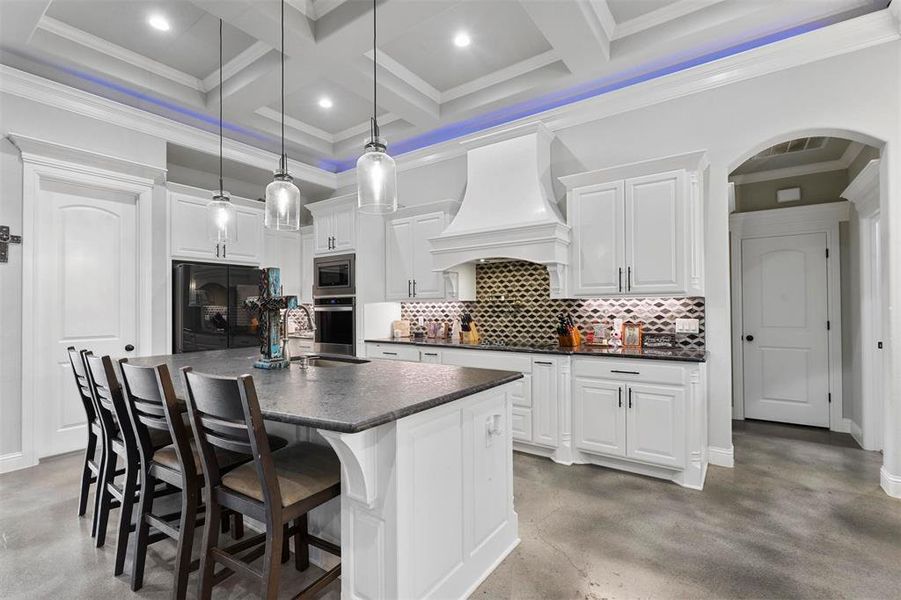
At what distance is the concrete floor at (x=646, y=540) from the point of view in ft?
6.54

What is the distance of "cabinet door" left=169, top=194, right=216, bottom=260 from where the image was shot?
4.40 meters

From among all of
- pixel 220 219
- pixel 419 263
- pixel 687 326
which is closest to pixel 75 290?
pixel 220 219

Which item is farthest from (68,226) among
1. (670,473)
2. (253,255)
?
(670,473)

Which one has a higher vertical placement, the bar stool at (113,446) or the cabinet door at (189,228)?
the cabinet door at (189,228)

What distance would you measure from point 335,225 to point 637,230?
342cm

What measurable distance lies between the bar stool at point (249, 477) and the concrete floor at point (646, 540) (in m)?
0.45

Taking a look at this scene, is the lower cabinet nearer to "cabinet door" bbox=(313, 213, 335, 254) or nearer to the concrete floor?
the concrete floor

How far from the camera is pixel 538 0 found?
2736 millimetres

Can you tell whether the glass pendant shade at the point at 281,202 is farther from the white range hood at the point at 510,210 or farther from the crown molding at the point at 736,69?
the crown molding at the point at 736,69

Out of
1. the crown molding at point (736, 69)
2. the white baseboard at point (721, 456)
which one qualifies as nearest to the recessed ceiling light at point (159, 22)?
the crown molding at point (736, 69)

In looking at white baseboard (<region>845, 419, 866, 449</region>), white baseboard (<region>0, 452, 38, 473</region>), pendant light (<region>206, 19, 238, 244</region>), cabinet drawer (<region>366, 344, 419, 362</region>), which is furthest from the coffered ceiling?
white baseboard (<region>845, 419, 866, 449</region>)

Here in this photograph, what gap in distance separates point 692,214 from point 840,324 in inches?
99.7

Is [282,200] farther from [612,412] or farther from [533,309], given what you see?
[612,412]

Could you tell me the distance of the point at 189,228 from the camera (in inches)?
178
